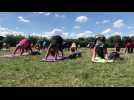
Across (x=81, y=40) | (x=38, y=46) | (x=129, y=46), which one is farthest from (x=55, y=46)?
(x=129, y=46)

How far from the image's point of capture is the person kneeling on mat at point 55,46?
35.6ft

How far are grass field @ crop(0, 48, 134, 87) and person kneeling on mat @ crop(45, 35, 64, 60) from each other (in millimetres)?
121

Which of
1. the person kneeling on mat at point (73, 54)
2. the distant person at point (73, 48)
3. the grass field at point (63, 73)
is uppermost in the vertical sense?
the distant person at point (73, 48)

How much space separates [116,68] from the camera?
10.9 m

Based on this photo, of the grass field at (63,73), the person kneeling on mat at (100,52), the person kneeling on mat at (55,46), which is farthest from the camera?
the person kneeling on mat at (100,52)

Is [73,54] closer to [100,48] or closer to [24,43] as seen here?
[100,48]

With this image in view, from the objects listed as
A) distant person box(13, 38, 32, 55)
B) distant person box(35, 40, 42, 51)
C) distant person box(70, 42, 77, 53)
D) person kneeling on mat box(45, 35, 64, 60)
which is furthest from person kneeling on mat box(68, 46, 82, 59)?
distant person box(13, 38, 32, 55)

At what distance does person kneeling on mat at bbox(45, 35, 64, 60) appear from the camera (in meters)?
10.8

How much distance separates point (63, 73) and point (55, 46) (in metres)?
0.38

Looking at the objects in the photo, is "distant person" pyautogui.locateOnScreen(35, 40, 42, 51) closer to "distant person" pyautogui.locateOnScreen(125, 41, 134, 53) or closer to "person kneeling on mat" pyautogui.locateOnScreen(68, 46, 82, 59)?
"person kneeling on mat" pyautogui.locateOnScreen(68, 46, 82, 59)

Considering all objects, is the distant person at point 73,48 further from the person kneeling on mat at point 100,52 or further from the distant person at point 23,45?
the distant person at point 23,45

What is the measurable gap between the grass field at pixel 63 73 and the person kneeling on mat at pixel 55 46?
0.40ft

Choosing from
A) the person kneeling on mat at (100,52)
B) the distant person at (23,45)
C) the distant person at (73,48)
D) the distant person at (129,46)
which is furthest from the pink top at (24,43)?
the distant person at (129,46)

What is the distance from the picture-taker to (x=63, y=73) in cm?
1084
